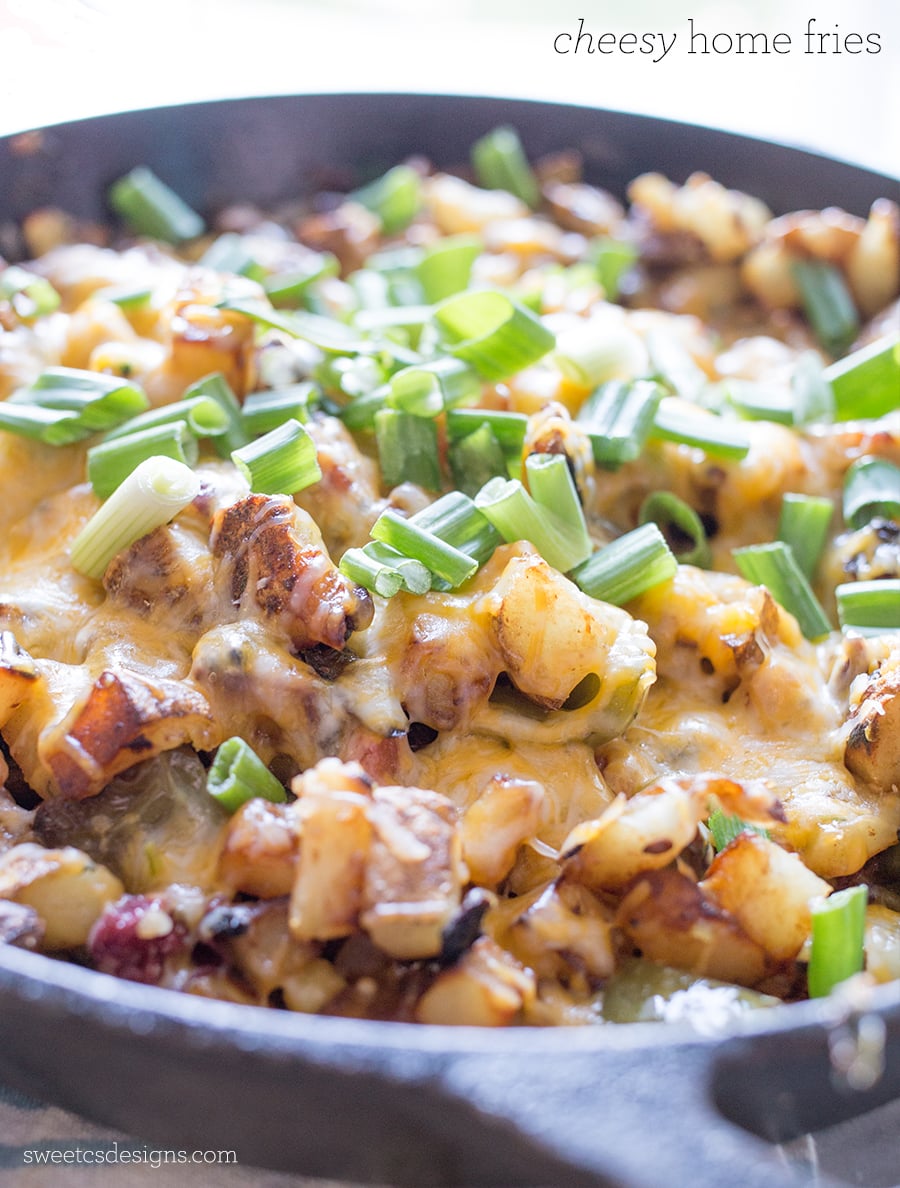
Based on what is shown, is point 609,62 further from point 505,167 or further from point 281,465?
point 281,465

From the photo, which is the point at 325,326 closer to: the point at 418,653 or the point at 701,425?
the point at 701,425

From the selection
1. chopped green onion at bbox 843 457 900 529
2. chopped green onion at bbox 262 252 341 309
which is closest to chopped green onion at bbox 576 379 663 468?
chopped green onion at bbox 843 457 900 529

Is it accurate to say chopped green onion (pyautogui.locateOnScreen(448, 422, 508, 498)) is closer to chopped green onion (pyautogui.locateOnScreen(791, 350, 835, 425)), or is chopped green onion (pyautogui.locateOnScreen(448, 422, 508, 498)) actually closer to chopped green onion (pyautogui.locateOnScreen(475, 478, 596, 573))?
chopped green onion (pyautogui.locateOnScreen(475, 478, 596, 573))

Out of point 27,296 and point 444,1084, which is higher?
point 27,296

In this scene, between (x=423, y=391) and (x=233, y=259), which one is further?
(x=233, y=259)

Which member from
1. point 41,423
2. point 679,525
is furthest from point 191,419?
point 679,525

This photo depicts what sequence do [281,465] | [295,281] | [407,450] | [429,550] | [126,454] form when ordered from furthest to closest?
[295,281]
[407,450]
[126,454]
[281,465]
[429,550]

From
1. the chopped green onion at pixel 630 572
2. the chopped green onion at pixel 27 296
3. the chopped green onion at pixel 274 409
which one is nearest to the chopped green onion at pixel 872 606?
the chopped green onion at pixel 630 572

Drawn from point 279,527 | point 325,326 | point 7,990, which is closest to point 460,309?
point 325,326
